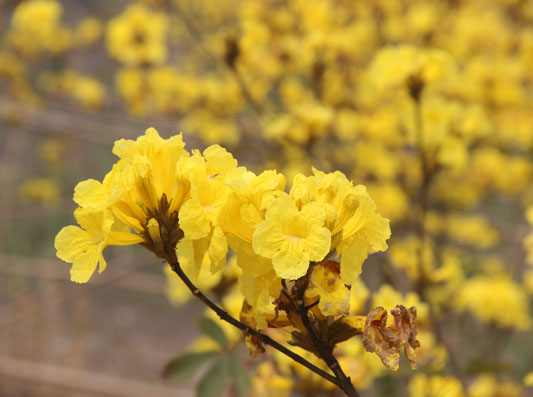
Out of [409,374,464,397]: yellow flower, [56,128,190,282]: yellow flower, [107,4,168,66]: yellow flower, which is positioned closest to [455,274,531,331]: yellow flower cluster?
[409,374,464,397]: yellow flower

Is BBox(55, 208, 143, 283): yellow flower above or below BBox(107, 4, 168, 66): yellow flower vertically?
above

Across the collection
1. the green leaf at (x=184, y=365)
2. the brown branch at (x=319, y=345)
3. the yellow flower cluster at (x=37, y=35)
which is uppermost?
the brown branch at (x=319, y=345)

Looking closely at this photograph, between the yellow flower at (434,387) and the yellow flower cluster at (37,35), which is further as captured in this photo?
the yellow flower cluster at (37,35)

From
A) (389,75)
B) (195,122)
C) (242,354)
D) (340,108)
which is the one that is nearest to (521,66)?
(340,108)

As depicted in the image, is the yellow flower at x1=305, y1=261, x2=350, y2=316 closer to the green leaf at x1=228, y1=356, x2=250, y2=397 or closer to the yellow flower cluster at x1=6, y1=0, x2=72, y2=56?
the green leaf at x1=228, y1=356, x2=250, y2=397

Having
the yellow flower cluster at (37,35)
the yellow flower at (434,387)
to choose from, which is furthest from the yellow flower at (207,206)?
the yellow flower cluster at (37,35)

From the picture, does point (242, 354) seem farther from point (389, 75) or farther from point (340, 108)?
point (340, 108)

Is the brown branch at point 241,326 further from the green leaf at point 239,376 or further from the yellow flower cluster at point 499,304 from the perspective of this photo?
the yellow flower cluster at point 499,304

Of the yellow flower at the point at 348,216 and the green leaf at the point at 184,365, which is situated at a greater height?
the yellow flower at the point at 348,216
